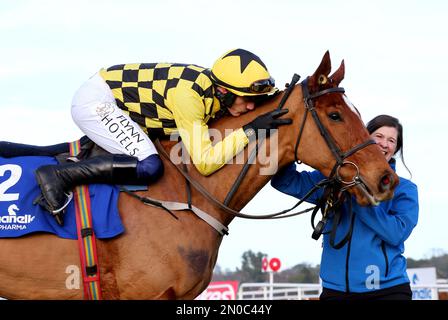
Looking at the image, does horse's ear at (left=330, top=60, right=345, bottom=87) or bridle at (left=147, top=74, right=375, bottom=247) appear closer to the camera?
bridle at (left=147, top=74, right=375, bottom=247)

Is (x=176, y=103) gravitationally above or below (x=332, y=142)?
above

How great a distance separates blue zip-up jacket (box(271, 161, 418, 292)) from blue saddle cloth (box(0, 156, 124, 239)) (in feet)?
5.31

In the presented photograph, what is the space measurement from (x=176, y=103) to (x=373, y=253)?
5.92 feet

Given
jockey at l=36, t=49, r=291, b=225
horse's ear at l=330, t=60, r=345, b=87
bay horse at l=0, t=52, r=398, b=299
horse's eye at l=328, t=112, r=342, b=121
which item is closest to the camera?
bay horse at l=0, t=52, r=398, b=299

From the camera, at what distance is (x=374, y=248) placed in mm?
5109

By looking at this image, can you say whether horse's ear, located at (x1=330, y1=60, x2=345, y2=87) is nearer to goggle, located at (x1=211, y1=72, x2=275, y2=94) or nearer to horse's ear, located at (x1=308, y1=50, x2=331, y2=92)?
horse's ear, located at (x1=308, y1=50, x2=331, y2=92)

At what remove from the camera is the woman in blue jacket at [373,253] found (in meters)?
5.03

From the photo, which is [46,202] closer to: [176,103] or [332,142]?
[176,103]

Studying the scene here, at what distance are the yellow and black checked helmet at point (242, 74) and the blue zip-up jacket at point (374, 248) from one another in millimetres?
1122

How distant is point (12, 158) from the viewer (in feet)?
17.6

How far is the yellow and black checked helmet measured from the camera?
17.2ft

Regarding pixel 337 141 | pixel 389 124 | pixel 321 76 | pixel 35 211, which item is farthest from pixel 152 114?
pixel 389 124

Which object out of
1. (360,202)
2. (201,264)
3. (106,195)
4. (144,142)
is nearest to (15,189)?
(106,195)

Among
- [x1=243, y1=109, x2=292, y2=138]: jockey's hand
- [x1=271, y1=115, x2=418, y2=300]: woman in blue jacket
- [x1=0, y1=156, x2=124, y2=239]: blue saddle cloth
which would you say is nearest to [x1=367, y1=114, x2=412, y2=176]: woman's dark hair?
[x1=271, y1=115, x2=418, y2=300]: woman in blue jacket
